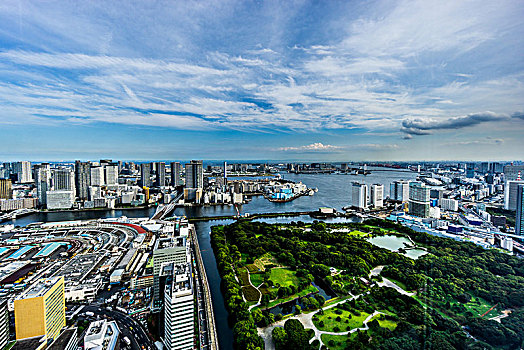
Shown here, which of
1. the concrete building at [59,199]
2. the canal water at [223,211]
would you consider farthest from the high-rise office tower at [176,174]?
the concrete building at [59,199]

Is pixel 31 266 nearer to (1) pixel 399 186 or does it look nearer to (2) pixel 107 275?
(2) pixel 107 275

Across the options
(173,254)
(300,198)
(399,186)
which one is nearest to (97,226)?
(173,254)

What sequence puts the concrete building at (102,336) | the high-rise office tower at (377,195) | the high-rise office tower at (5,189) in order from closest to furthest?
the concrete building at (102,336)
the high-rise office tower at (377,195)
the high-rise office tower at (5,189)

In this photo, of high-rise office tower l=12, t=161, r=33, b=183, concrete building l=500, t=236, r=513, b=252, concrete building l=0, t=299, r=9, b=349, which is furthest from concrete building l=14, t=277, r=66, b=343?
high-rise office tower l=12, t=161, r=33, b=183

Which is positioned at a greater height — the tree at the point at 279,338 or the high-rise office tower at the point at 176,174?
the high-rise office tower at the point at 176,174

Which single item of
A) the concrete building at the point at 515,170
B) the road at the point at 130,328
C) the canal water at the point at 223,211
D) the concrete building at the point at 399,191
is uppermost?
the concrete building at the point at 515,170

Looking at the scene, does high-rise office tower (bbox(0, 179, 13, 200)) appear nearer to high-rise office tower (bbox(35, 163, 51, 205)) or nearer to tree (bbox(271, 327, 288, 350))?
high-rise office tower (bbox(35, 163, 51, 205))

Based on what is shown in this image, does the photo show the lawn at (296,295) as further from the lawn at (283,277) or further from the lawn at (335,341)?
the lawn at (335,341)
